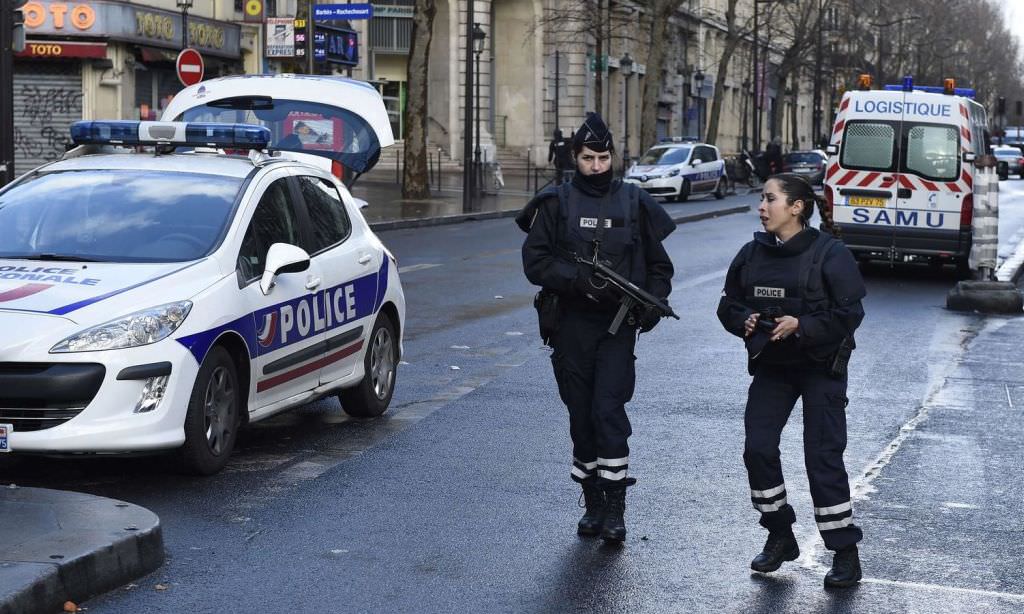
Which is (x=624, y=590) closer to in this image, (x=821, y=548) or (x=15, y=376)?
(x=821, y=548)

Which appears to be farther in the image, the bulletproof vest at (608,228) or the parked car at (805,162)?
the parked car at (805,162)

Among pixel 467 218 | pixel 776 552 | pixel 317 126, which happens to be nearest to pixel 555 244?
pixel 776 552

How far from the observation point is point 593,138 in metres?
6.60

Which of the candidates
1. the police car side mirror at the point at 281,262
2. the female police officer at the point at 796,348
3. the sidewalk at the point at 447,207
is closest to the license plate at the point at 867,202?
the sidewalk at the point at 447,207

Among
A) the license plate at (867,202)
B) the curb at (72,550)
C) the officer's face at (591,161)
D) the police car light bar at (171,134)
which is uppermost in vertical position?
the police car light bar at (171,134)

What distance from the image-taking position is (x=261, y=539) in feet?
21.9

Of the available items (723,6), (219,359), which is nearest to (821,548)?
(219,359)

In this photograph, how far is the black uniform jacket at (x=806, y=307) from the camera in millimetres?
6023

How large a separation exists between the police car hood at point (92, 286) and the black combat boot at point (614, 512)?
7.45ft

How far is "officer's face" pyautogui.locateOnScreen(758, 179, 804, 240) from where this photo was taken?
20.1ft

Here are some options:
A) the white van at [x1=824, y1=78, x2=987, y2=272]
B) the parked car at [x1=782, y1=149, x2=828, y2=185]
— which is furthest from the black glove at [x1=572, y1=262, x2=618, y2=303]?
the parked car at [x1=782, y1=149, x2=828, y2=185]

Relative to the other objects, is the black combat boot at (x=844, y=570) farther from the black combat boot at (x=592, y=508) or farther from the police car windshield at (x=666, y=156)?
the police car windshield at (x=666, y=156)

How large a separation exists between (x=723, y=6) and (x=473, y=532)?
8679cm

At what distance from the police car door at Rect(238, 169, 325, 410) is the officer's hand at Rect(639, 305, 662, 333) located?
232 cm
